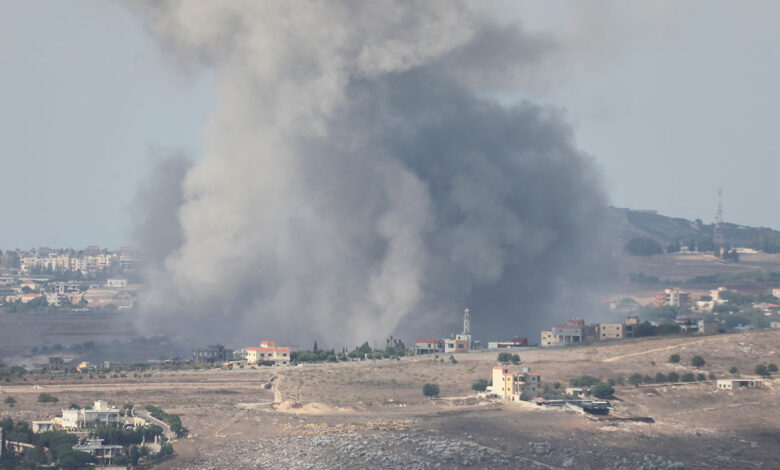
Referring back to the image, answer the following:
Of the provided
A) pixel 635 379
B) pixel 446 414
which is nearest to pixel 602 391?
pixel 635 379

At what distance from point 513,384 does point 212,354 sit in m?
26.4

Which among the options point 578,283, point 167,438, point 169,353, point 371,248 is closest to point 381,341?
point 371,248

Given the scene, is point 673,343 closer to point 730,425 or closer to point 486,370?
point 486,370

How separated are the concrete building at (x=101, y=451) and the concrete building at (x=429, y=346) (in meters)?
33.2

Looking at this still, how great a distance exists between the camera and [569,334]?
3637 inches

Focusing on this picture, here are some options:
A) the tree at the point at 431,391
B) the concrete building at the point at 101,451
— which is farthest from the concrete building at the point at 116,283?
the concrete building at the point at 101,451

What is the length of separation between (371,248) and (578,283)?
20.7m

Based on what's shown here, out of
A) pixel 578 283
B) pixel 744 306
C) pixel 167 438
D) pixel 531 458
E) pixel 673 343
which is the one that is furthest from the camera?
pixel 744 306

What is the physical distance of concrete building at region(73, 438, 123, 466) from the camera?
57.9 metres

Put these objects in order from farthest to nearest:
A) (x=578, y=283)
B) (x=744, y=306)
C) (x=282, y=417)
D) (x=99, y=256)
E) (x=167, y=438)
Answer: (x=99, y=256), (x=744, y=306), (x=578, y=283), (x=282, y=417), (x=167, y=438)

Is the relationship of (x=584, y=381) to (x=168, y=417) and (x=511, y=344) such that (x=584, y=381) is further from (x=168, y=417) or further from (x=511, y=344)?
(x=168, y=417)

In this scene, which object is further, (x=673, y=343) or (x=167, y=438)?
(x=673, y=343)

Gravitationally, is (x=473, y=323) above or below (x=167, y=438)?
above

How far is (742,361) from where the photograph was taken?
3031 inches
